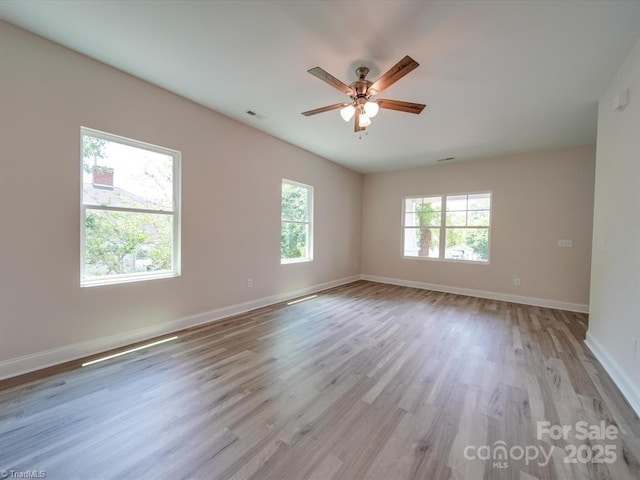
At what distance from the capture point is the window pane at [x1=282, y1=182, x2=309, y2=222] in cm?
474

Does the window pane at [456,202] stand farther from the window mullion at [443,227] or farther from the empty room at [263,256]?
the empty room at [263,256]

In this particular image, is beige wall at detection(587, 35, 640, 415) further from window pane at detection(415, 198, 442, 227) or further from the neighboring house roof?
the neighboring house roof

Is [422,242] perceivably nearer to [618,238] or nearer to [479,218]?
[479,218]

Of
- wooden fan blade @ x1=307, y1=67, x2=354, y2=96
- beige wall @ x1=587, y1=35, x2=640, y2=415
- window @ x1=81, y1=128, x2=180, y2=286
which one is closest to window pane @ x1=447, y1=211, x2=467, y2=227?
beige wall @ x1=587, y1=35, x2=640, y2=415

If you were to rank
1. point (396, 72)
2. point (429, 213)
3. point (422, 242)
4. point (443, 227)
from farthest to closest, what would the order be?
point (422, 242) < point (429, 213) < point (443, 227) < point (396, 72)

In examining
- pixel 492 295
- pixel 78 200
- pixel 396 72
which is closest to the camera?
pixel 396 72

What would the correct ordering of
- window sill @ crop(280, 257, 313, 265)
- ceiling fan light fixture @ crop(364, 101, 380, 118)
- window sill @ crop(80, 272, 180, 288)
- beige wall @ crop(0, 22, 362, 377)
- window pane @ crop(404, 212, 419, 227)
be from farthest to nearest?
1. window pane @ crop(404, 212, 419, 227)
2. window sill @ crop(280, 257, 313, 265)
3. window sill @ crop(80, 272, 180, 288)
4. ceiling fan light fixture @ crop(364, 101, 380, 118)
5. beige wall @ crop(0, 22, 362, 377)

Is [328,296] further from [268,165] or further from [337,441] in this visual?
[337,441]

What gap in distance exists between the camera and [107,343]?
8.54 feet

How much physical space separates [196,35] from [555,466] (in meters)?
3.69

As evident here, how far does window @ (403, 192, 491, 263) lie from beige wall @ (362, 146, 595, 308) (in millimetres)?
150

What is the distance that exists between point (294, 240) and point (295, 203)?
704mm

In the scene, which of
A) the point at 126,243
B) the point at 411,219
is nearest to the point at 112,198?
the point at 126,243

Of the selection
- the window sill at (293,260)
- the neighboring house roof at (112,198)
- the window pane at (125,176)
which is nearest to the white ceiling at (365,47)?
the window pane at (125,176)
